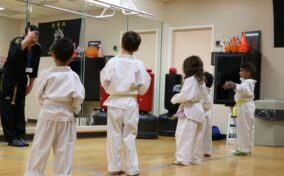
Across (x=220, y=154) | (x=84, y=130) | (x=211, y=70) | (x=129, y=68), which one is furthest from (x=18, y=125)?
(x=211, y=70)

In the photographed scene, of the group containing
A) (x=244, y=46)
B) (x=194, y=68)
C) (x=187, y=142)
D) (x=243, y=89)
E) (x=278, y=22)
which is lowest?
(x=187, y=142)

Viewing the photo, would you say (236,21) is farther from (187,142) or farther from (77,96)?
(77,96)

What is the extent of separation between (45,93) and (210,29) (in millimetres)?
5951

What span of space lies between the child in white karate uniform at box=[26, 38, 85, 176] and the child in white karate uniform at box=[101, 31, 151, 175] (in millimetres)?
632

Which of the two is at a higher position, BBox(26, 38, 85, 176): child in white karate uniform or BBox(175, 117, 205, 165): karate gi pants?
BBox(26, 38, 85, 176): child in white karate uniform

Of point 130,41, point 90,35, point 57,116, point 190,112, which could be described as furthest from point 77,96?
point 90,35

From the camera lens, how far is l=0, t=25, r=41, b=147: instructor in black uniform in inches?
188

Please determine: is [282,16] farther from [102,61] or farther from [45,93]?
[45,93]

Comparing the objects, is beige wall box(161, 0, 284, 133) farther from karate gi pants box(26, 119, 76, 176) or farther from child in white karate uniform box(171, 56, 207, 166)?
karate gi pants box(26, 119, 76, 176)

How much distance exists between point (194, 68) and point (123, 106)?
1.13m

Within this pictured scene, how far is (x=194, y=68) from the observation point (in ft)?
13.5

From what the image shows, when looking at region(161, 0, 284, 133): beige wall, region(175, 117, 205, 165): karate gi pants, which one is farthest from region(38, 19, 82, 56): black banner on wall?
region(175, 117, 205, 165): karate gi pants

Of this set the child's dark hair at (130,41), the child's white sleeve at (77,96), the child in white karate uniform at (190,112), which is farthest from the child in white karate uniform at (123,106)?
the child in white karate uniform at (190,112)

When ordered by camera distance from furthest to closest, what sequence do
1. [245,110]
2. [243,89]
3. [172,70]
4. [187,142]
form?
[172,70]
[245,110]
[243,89]
[187,142]
